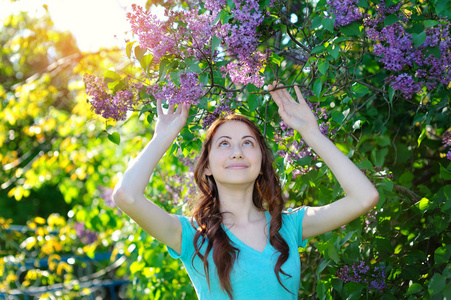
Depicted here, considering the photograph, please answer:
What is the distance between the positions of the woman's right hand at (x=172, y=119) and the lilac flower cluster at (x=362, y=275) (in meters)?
0.85

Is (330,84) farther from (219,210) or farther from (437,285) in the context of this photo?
(437,285)

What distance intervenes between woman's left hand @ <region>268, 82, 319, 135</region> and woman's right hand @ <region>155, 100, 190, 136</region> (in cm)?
30

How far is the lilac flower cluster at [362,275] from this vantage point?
188 centimetres

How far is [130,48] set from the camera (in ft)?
5.15

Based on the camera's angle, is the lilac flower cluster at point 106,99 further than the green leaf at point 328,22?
Yes

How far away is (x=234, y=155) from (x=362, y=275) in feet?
2.42

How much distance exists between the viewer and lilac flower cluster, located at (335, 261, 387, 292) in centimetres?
188

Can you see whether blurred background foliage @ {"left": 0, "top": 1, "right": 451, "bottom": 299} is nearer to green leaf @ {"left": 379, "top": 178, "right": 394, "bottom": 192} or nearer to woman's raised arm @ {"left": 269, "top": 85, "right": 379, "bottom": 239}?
green leaf @ {"left": 379, "top": 178, "right": 394, "bottom": 192}

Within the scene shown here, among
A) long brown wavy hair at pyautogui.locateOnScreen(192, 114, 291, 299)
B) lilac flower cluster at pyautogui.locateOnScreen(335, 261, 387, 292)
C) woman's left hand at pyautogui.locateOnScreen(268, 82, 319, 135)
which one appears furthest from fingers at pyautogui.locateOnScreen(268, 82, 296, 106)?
lilac flower cluster at pyautogui.locateOnScreen(335, 261, 387, 292)

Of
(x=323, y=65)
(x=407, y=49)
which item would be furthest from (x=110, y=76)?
(x=407, y=49)

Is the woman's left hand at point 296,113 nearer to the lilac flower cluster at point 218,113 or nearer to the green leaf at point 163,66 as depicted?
the lilac flower cluster at point 218,113

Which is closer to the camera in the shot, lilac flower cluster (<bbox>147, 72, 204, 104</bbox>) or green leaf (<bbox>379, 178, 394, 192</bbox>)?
lilac flower cluster (<bbox>147, 72, 204, 104</bbox>)

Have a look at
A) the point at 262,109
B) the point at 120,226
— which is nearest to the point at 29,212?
the point at 120,226

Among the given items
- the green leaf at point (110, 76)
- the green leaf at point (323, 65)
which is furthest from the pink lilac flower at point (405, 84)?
the green leaf at point (110, 76)
